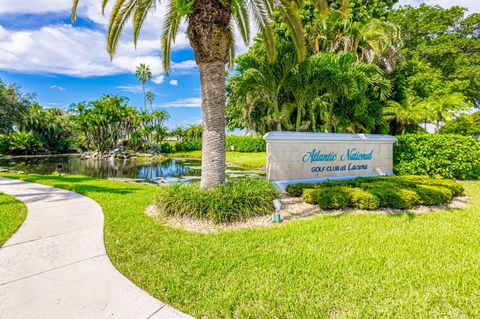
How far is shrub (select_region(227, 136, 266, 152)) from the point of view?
40.0 metres

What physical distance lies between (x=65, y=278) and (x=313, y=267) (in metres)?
3.54

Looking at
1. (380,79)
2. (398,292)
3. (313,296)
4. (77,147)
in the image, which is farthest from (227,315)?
(77,147)

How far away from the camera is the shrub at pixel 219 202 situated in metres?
6.20

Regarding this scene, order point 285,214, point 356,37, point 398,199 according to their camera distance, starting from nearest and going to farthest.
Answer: point 285,214 → point 398,199 → point 356,37

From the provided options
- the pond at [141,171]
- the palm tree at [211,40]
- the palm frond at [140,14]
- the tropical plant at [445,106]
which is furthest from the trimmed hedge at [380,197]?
the pond at [141,171]

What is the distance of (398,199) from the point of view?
23.9ft

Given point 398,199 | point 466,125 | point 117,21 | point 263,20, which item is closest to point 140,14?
point 117,21

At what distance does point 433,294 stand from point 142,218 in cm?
581

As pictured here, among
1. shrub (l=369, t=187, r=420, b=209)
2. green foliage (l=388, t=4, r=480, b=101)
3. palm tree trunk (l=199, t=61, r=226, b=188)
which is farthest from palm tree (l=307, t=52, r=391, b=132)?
green foliage (l=388, t=4, r=480, b=101)

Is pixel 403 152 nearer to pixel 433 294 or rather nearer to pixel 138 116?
pixel 433 294

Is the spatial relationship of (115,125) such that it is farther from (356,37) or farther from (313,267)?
(313,267)

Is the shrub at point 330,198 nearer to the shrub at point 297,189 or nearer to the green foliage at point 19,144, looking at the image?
the shrub at point 297,189

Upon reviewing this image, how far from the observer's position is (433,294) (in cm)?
330

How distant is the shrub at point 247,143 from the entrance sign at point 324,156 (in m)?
26.7
